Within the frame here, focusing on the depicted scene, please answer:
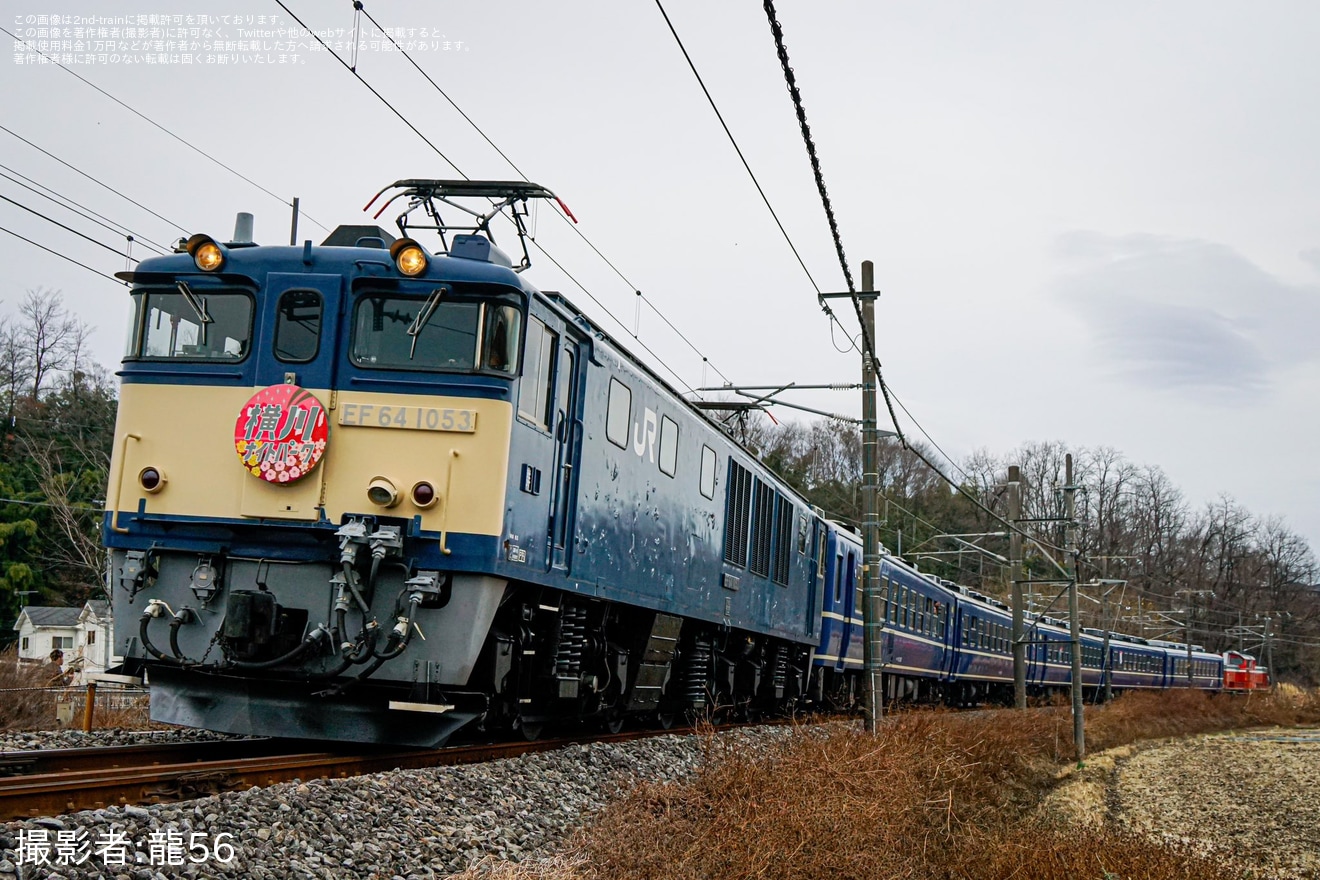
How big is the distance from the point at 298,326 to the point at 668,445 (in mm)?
4968

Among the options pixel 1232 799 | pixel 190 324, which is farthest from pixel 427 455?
pixel 1232 799

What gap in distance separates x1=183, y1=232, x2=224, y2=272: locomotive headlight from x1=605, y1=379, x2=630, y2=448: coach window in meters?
3.66

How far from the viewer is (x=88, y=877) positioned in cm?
512

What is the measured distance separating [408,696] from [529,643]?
1314 millimetres

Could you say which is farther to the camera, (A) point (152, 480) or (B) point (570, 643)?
(B) point (570, 643)

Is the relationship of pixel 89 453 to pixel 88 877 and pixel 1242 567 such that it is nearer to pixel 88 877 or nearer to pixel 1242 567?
pixel 88 877

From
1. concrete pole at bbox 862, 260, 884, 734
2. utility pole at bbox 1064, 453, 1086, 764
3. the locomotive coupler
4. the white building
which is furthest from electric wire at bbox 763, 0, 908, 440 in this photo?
the white building

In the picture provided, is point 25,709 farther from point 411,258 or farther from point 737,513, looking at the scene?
point 737,513

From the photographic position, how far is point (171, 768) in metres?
7.31

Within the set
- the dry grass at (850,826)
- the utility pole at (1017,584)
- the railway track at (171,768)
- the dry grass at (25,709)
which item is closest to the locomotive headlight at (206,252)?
the railway track at (171,768)

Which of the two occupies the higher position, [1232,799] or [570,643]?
[570,643]

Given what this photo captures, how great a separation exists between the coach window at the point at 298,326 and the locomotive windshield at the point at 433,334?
31 cm

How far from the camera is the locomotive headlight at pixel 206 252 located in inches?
375

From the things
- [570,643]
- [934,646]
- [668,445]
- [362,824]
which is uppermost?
[668,445]
